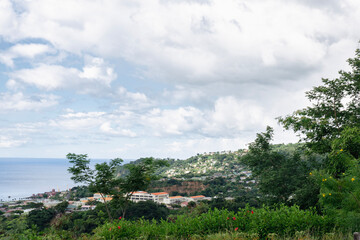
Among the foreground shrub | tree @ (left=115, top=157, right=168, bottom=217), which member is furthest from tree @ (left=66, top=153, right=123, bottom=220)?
the foreground shrub

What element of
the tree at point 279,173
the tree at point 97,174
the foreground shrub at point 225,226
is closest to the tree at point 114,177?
the tree at point 97,174

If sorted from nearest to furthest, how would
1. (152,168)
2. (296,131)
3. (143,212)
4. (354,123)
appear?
(354,123)
(296,131)
(152,168)
(143,212)

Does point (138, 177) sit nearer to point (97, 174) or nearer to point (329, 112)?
point (97, 174)

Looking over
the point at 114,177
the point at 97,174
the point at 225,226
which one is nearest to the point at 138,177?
the point at 114,177

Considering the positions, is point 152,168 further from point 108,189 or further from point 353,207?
point 353,207

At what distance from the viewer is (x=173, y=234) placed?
4.83 m

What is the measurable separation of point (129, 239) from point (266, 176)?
1013 centimetres

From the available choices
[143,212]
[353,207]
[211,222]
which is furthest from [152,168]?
[143,212]

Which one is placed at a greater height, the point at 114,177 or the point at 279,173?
the point at 114,177

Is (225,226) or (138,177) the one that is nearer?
(225,226)

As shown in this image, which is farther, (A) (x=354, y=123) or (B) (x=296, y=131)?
(B) (x=296, y=131)

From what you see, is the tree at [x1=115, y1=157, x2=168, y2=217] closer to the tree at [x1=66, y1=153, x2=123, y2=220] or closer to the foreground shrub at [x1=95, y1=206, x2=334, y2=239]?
the tree at [x1=66, y1=153, x2=123, y2=220]

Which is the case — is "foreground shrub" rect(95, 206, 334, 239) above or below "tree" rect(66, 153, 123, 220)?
below

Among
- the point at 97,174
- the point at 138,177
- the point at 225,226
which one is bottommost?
the point at 225,226
